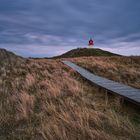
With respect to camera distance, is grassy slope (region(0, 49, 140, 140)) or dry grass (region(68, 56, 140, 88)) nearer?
grassy slope (region(0, 49, 140, 140))

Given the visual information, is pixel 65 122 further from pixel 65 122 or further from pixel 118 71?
pixel 118 71

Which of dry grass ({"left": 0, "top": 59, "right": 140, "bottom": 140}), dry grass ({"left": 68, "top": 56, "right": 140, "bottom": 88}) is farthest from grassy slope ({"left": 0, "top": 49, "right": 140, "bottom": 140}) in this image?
dry grass ({"left": 68, "top": 56, "right": 140, "bottom": 88})

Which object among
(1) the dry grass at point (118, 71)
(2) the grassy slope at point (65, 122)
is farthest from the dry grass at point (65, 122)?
(1) the dry grass at point (118, 71)

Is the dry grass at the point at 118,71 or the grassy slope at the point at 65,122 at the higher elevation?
the dry grass at the point at 118,71

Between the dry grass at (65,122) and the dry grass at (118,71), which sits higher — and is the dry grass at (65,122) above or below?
below

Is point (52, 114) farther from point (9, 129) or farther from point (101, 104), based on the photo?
point (101, 104)

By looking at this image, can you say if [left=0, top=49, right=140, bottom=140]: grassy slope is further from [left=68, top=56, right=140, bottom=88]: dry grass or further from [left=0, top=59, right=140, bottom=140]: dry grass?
[left=68, top=56, right=140, bottom=88]: dry grass

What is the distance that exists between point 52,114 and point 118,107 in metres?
1.85

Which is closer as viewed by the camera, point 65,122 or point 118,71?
point 65,122

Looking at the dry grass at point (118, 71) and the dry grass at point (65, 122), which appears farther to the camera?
the dry grass at point (118, 71)

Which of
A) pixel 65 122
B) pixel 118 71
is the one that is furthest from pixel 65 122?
pixel 118 71

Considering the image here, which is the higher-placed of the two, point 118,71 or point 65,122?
point 118,71

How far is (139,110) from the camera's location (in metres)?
5.62

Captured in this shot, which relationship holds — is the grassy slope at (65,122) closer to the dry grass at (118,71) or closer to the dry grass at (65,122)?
the dry grass at (65,122)
